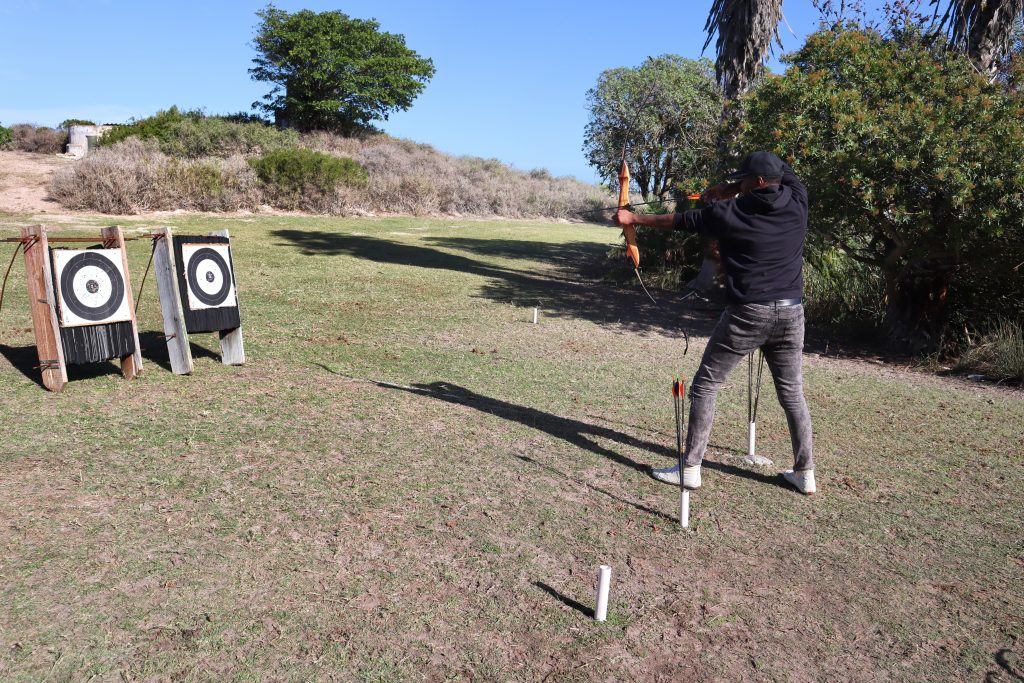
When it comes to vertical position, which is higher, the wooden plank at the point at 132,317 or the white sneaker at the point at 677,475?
A: the wooden plank at the point at 132,317

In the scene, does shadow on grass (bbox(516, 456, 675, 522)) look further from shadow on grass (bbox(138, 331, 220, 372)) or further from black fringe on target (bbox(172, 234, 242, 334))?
shadow on grass (bbox(138, 331, 220, 372))

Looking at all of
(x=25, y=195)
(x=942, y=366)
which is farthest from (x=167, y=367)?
(x=25, y=195)

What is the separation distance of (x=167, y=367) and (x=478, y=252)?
13.0 meters

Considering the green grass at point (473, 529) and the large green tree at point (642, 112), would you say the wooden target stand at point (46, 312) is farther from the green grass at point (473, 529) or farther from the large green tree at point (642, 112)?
the large green tree at point (642, 112)

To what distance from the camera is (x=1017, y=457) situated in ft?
22.5

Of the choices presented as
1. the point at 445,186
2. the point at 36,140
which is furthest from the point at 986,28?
the point at 36,140

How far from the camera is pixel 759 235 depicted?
511 cm

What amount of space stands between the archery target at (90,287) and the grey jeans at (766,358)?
5305 millimetres

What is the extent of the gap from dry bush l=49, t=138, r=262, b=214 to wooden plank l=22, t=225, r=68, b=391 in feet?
50.8

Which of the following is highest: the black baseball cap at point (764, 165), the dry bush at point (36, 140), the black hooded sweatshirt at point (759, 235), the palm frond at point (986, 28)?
the palm frond at point (986, 28)

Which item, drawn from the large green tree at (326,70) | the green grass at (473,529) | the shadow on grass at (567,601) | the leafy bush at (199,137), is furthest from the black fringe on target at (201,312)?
the large green tree at (326,70)

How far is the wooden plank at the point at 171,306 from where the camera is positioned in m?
7.86

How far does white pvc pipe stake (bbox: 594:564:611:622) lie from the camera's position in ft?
12.4

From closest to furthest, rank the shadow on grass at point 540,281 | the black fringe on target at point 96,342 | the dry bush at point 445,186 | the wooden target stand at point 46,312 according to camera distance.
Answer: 1. the wooden target stand at point 46,312
2. the black fringe on target at point 96,342
3. the shadow on grass at point 540,281
4. the dry bush at point 445,186
